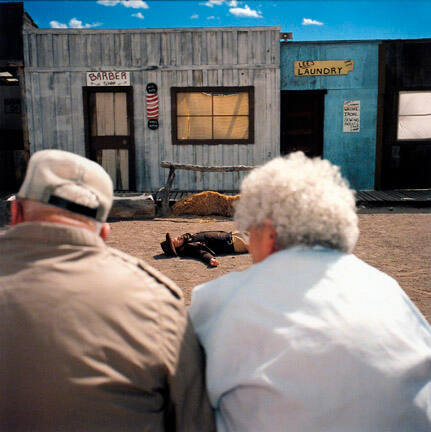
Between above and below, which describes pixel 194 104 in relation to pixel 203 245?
above

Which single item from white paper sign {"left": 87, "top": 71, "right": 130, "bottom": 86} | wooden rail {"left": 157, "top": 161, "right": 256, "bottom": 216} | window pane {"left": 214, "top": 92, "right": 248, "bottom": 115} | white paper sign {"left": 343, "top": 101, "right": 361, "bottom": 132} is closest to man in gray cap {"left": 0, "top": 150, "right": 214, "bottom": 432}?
wooden rail {"left": 157, "top": 161, "right": 256, "bottom": 216}

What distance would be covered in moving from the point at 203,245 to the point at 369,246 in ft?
7.70

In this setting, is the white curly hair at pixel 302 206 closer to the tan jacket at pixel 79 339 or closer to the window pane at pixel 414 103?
the tan jacket at pixel 79 339

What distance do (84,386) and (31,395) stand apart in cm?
13

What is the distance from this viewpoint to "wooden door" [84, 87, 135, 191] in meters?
10.9

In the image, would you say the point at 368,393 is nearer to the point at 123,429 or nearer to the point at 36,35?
the point at 123,429

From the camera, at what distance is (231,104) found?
10930 mm

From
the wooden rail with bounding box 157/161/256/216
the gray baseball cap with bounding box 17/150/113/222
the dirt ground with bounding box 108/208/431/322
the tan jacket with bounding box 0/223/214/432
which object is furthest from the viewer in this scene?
the wooden rail with bounding box 157/161/256/216

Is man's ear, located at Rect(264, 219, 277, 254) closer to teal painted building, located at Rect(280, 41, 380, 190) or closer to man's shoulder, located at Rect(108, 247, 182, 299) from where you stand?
man's shoulder, located at Rect(108, 247, 182, 299)

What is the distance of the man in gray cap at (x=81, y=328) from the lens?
1.12 m

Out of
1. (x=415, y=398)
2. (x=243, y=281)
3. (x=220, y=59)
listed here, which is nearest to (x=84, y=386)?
(x=243, y=281)

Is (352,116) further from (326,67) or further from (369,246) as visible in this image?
(369,246)

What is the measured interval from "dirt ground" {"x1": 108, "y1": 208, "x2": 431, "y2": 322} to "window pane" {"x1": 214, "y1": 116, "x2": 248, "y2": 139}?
3.07 m

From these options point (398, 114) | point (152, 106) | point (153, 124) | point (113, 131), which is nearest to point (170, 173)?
point (153, 124)
